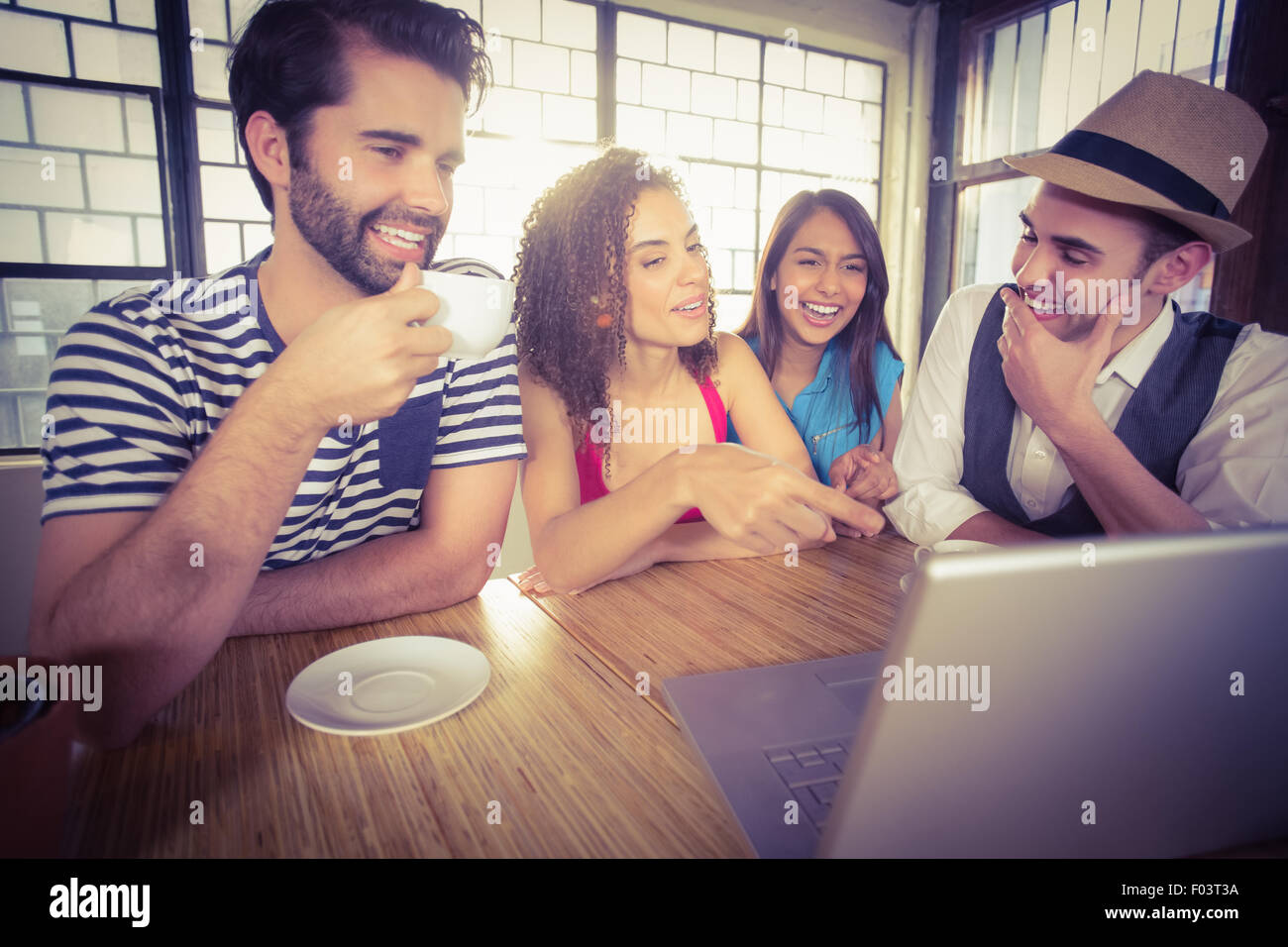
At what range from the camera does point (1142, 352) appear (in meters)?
1.43

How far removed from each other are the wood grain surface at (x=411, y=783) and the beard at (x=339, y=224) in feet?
2.27

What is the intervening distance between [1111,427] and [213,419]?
5.61 feet

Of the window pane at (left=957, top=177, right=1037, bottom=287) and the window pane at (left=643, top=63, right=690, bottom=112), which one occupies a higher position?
the window pane at (left=643, top=63, right=690, bottom=112)

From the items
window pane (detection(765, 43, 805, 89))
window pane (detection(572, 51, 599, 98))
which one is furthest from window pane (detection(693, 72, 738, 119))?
window pane (detection(572, 51, 599, 98))

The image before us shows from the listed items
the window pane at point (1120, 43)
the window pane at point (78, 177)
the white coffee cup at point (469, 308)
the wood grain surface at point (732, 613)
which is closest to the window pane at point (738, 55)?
the window pane at point (1120, 43)

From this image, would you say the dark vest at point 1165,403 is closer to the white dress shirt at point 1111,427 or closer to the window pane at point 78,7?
the white dress shirt at point 1111,427

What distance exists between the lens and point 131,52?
3.07 metres

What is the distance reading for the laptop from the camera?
39cm
